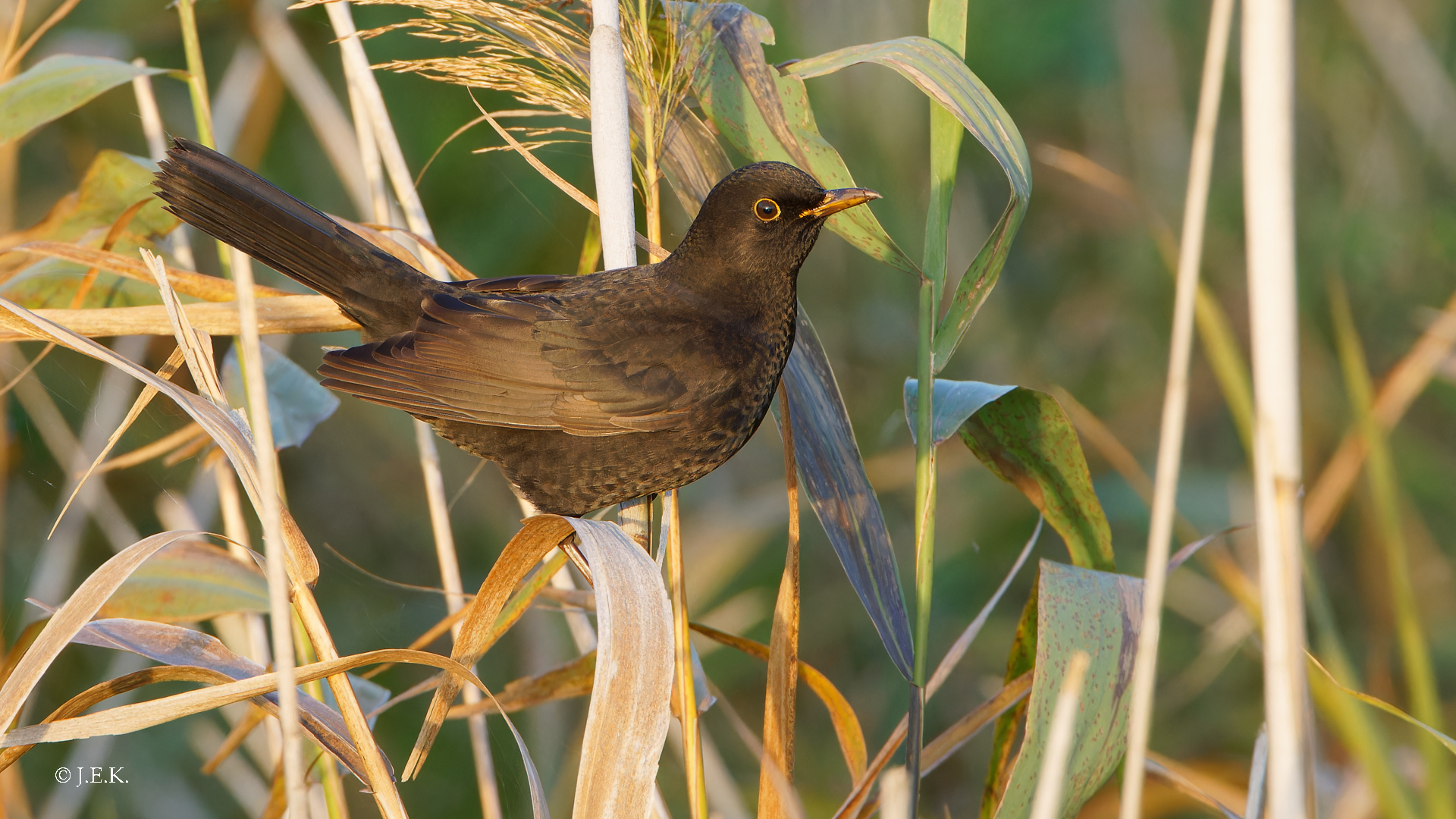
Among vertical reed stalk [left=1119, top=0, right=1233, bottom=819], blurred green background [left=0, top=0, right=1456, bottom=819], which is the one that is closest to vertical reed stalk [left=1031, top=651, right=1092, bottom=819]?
vertical reed stalk [left=1119, top=0, right=1233, bottom=819]

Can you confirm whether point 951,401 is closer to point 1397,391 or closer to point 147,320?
point 1397,391

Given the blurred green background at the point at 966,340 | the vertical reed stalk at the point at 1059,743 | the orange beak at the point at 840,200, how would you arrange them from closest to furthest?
the vertical reed stalk at the point at 1059,743, the orange beak at the point at 840,200, the blurred green background at the point at 966,340

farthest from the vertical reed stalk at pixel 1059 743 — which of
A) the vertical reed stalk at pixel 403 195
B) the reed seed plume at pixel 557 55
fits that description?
the vertical reed stalk at pixel 403 195

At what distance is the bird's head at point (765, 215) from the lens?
177 cm

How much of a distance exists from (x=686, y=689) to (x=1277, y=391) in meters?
0.87

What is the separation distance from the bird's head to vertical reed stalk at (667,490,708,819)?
57 cm

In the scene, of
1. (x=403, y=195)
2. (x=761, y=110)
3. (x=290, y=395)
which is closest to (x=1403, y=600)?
(x=761, y=110)

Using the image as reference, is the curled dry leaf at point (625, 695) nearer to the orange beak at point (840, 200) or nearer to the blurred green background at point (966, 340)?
the orange beak at point (840, 200)

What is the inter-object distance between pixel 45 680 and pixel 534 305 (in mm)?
2575

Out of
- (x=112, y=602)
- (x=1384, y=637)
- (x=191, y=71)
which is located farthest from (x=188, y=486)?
(x=1384, y=637)

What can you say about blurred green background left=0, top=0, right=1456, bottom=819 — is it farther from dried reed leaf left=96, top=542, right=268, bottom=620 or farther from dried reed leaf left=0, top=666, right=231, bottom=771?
dried reed leaf left=0, top=666, right=231, bottom=771

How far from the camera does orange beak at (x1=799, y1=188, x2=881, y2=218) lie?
1.67m

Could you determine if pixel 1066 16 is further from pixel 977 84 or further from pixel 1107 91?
pixel 977 84

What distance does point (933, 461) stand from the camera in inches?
57.8
